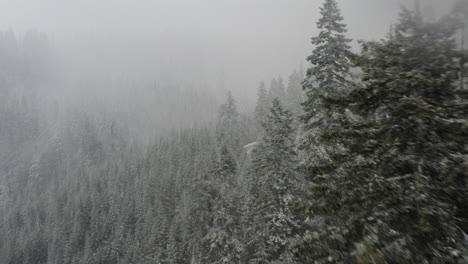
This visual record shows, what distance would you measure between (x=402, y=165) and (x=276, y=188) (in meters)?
12.6

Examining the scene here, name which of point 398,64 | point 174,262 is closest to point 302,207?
point 398,64

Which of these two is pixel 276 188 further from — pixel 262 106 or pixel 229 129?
pixel 262 106

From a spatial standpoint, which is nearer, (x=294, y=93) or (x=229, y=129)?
(x=229, y=129)

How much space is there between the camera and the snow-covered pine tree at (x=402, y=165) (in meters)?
6.38

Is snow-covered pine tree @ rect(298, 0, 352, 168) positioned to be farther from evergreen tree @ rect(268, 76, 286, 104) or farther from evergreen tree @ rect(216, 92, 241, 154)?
evergreen tree @ rect(268, 76, 286, 104)

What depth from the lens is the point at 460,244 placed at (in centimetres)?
593

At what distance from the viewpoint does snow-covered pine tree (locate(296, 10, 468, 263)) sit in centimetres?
638

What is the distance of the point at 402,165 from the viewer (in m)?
7.60

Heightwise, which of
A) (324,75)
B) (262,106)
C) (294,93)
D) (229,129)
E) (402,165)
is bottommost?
(229,129)

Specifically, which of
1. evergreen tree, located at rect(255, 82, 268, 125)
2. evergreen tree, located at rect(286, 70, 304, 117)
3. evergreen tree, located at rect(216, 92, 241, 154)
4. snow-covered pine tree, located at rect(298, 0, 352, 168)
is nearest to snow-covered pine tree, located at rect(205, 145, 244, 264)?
snow-covered pine tree, located at rect(298, 0, 352, 168)

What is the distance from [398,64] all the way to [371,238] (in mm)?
4607

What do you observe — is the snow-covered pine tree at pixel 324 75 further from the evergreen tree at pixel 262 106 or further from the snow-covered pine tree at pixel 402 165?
the evergreen tree at pixel 262 106

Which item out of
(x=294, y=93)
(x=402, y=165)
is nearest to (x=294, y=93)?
(x=294, y=93)

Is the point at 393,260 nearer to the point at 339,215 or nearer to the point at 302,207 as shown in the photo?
the point at 339,215
